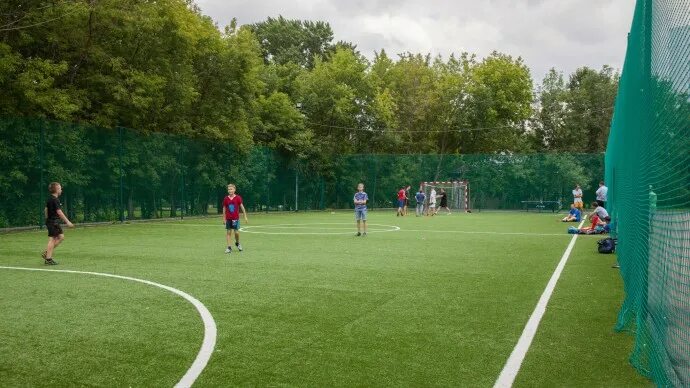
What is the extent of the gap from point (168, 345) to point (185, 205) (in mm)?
23678

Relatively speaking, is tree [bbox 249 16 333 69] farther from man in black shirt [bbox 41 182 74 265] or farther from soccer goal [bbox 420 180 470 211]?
man in black shirt [bbox 41 182 74 265]

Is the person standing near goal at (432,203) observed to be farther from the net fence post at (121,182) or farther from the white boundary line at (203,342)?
the white boundary line at (203,342)

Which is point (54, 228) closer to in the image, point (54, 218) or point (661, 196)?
point (54, 218)

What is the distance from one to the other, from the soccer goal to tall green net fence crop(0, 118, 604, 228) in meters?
0.37

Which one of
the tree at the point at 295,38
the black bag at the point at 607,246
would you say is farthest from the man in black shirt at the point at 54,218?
the tree at the point at 295,38

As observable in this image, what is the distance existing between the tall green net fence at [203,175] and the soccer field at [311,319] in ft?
26.5

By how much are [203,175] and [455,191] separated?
1957 cm

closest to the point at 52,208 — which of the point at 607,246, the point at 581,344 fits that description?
the point at 581,344

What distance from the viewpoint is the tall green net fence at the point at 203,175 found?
2111cm

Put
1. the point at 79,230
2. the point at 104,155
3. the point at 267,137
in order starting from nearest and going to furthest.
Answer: the point at 79,230, the point at 104,155, the point at 267,137

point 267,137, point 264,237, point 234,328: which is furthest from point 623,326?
point 267,137

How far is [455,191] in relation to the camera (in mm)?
42969

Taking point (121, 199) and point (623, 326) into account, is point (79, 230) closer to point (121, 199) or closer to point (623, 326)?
point (121, 199)

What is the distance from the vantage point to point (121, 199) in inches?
978
